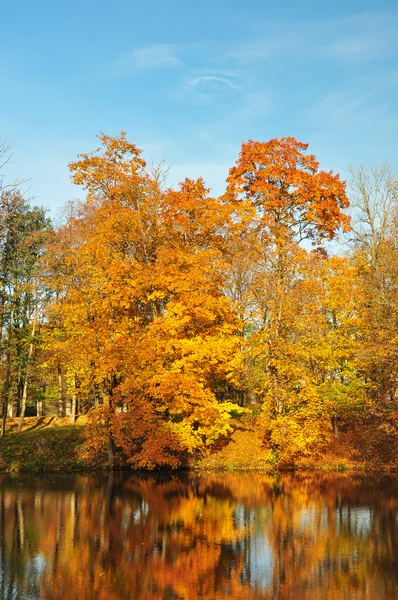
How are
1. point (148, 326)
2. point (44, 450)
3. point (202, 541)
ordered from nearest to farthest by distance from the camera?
point (202, 541), point (148, 326), point (44, 450)

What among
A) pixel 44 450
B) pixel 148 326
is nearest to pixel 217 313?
pixel 148 326

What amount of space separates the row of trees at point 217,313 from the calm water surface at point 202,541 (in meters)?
4.55

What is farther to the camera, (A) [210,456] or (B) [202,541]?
(A) [210,456]

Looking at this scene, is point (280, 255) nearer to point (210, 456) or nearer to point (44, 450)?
point (210, 456)

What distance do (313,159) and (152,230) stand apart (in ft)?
34.7

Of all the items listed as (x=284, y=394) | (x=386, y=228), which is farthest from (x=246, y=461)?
(x=386, y=228)

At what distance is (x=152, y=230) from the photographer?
3394cm

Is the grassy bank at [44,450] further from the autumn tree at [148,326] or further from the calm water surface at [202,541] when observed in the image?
the calm water surface at [202,541]

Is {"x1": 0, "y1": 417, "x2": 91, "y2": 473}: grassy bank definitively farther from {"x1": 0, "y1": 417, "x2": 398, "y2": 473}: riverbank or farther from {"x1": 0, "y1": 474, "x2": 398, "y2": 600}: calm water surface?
{"x1": 0, "y1": 474, "x2": 398, "y2": 600}: calm water surface

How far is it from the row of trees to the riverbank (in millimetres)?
808

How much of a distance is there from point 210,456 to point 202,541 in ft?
50.8

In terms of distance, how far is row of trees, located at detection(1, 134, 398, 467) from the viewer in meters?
29.1

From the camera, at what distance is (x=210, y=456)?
3095cm

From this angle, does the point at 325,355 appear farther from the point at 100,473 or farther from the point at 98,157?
the point at 98,157
